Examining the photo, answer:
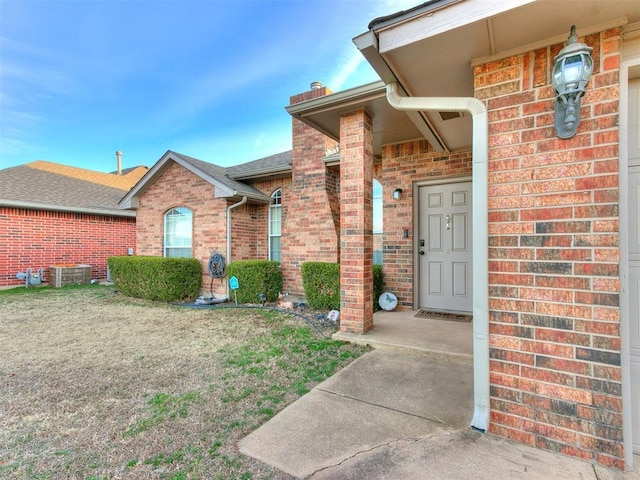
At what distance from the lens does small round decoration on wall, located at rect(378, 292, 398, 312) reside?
560 cm

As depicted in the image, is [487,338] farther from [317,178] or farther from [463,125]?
[317,178]

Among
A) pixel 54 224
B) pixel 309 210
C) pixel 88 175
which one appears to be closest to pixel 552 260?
pixel 309 210

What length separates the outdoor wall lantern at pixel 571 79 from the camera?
1708 millimetres

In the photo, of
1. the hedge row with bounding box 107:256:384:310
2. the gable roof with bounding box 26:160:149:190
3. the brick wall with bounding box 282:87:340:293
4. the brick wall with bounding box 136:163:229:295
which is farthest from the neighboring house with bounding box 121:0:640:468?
the gable roof with bounding box 26:160:149:190

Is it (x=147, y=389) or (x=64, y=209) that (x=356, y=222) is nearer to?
(x=147, y=389)

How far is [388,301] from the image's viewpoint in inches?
221

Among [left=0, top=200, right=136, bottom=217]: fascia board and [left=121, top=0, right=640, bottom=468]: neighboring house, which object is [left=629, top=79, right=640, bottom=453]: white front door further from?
[left=0, top=200, right=136, bottom=217]: fascia board

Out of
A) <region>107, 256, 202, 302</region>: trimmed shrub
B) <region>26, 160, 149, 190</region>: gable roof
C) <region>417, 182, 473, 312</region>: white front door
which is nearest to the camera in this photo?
<region>417, 182, 473, 312</region>: white front door

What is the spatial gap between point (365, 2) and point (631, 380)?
5.67 metres

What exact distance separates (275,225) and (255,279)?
2.10 metres

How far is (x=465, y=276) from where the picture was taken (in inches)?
208

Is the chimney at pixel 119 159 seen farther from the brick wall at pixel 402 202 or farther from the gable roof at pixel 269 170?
the brick wall at pixel 402 202

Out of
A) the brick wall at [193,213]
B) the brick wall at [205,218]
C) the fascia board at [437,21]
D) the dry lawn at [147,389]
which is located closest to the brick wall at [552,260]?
the fascia board at [437,21]

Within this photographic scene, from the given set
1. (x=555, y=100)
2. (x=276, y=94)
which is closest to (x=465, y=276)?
(x=555, y=100)
